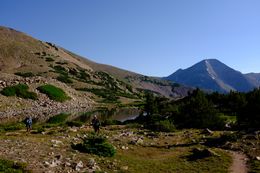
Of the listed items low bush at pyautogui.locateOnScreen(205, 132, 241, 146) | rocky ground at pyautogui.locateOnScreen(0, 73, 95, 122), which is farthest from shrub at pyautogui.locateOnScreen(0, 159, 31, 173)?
rocky ground at pyautogui.locateOnScreen(0, 73, 95, 122)

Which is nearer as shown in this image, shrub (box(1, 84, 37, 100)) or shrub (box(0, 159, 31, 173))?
shrub (box(0, 159, 31, 173))

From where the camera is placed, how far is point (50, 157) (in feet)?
89.2

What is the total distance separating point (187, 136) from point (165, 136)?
2564 millimetres

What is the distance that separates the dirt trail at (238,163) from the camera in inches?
1142

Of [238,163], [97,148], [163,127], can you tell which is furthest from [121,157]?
[163,127]

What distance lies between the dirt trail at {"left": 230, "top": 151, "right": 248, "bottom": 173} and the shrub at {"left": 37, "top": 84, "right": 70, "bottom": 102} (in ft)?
298

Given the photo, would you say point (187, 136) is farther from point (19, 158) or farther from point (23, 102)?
Result: point (23, 102)

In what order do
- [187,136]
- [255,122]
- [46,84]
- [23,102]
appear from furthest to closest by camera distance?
[46,84]
[23,102]
[255,122]
[187,136]

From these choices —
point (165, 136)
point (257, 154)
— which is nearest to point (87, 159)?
point (257, 154)

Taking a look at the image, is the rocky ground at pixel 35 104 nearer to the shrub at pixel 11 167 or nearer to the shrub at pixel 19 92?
the shrub at pixel 19 92

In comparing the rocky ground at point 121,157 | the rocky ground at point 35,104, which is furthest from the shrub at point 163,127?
the rocky ground at point 35,104

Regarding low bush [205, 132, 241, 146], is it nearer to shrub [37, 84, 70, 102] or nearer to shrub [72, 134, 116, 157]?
shrub [72, 134, 116, 157]

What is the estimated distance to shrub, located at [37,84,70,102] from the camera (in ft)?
398

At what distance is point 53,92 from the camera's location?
12412cm
